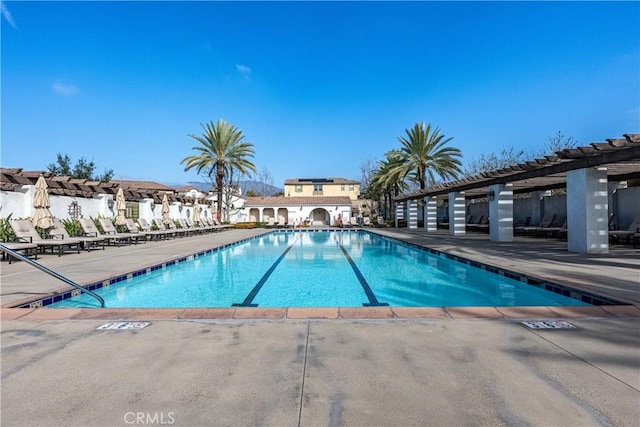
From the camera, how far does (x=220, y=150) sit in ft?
94.0

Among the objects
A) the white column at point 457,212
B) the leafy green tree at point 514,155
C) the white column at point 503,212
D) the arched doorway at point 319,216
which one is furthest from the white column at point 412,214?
the arched doorway at point 319,216

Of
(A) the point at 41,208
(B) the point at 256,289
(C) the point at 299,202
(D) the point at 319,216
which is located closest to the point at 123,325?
(B) the point at 256,289

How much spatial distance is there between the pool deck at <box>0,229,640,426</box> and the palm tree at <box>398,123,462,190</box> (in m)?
22.0

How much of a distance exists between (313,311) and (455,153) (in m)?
23.9

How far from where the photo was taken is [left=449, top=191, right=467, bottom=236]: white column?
18344mm

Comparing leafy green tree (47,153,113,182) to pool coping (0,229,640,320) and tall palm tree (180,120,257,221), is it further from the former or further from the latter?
pool coping (0,229,640,320)

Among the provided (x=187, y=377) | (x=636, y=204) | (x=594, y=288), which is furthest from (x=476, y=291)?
(x=636, y=204)

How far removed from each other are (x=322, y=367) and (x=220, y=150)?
91.1ft

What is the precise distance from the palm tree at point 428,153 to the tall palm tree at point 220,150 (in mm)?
12970

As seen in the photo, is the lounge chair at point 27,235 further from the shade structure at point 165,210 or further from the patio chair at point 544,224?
the patio chair at point 544,224

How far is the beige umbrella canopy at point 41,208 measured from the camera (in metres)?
11.5

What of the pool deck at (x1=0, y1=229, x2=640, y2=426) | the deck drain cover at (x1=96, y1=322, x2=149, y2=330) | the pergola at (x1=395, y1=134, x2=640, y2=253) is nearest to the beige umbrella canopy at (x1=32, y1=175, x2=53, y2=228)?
the pool deck at (x1=0, y1=229, x2=640, y2=426)

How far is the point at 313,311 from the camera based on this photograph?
14.7ft

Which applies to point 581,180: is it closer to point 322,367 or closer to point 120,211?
point 322,367
